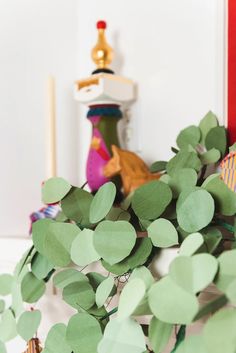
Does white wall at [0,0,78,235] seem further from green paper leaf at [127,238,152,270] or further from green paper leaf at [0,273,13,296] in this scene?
green paper leaf at [127,238,152,270]

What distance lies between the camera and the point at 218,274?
38 cm

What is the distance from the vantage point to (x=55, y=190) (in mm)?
542

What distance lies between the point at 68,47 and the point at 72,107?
0.47 ft

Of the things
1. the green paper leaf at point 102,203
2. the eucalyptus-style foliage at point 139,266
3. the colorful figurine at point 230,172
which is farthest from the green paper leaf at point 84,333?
the colorful figurine at point 230,172

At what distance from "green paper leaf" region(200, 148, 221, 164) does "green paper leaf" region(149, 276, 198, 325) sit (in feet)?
1.05

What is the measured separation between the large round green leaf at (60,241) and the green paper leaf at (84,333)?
2.7 inches

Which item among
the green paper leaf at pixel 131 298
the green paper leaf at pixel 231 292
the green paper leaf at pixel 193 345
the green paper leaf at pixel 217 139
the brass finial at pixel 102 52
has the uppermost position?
the brass finial at pixel 102 52

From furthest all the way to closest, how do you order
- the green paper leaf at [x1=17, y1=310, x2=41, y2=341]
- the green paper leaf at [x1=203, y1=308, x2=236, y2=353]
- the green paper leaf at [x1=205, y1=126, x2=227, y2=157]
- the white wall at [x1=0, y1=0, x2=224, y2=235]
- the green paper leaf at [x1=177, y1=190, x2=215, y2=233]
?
the white wall at [x1=0, y1=0, x2=224, y2=235] < the green paper leaf at [x1=205, y1=126, x2=227, y2=157] < the green paper leaf at [x1=17, y1=310, x2=41, y2=341] < the green paper leaf at [x1=177, y1=190, x2=215, y2=233] < the green paper leaf at [x1=203, y1=308, x2=236, y2=353]

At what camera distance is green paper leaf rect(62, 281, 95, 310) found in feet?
1.65

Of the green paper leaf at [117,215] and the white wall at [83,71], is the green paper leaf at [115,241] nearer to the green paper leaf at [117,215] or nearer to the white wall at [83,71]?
the green paper leaf at [117,215]

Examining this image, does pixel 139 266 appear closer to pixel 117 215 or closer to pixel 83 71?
pixel 117 215

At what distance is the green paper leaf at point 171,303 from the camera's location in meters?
0.36

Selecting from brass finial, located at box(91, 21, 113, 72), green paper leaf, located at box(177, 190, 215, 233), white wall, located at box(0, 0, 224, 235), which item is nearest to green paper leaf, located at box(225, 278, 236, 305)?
green paper leaf, located at box(177, 190, 215, 233)

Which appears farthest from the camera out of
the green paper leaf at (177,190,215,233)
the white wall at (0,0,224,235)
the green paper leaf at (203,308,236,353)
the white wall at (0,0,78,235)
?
the white wall at (0,0,78,235)
